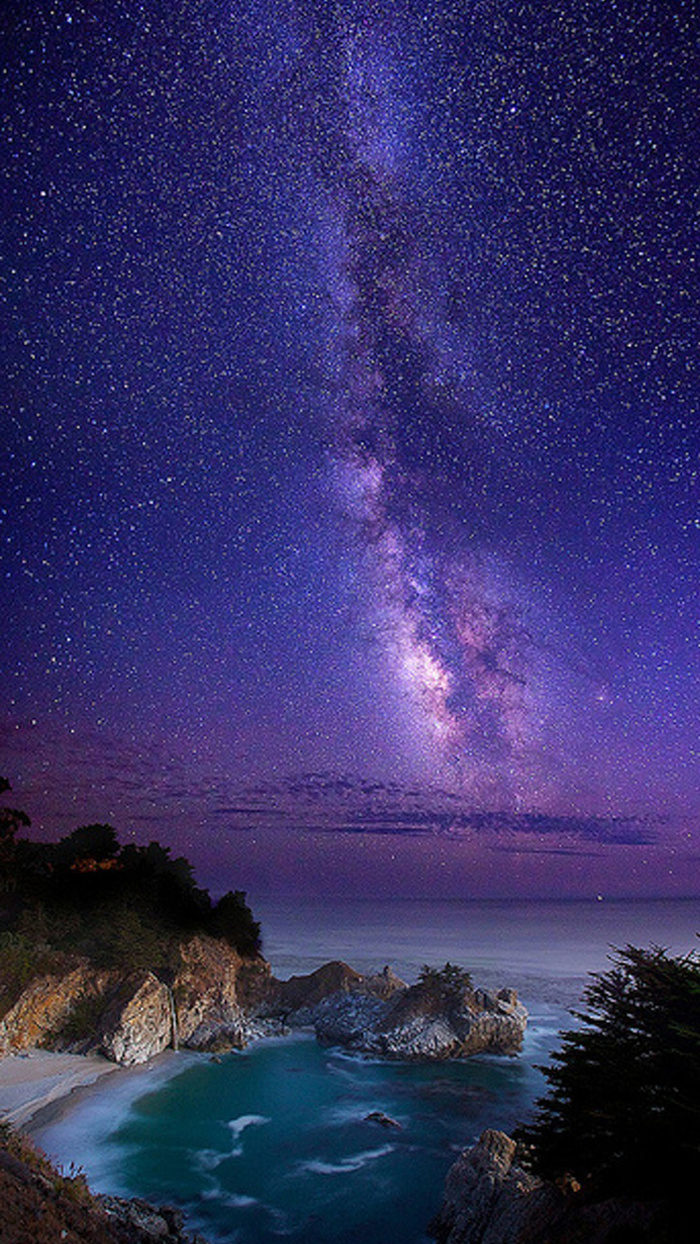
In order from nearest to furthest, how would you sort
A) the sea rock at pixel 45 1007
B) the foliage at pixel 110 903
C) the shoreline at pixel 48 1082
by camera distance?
1. the shoreline at pixel 48 1082
2. the sea rock at pixel 45 1007
3. the foliage at pixel 110 903

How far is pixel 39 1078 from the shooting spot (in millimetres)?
31797

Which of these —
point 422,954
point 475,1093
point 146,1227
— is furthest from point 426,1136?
point 422,954

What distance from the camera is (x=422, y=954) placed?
122 metres

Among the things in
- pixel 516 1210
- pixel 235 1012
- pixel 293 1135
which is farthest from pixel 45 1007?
pixel 516 1210

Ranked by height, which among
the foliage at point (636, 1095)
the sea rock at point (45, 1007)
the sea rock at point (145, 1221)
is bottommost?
the sea rock at point (45, 1007)

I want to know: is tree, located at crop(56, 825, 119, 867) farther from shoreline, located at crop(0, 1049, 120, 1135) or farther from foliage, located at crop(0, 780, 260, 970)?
shoreline, located at crop(0, 1049, 120, 1135)

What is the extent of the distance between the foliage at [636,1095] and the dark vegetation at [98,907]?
112ft

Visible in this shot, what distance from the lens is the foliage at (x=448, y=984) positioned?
43250mm

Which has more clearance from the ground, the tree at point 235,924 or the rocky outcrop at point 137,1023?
the tree at point 235,924

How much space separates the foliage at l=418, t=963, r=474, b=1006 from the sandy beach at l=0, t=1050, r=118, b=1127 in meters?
22.0

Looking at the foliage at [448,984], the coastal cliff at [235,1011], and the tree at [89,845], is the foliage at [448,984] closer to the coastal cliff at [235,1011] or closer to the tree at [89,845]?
the coastal cliff at [235,1011]

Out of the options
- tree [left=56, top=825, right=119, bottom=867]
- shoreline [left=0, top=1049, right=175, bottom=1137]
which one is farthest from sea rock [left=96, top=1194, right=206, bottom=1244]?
tree [left=56, top=825, right=119, bottom=867]

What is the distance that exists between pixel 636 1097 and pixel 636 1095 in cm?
4

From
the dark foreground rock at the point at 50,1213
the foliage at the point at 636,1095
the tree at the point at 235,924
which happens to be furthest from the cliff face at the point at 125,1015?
the foliage at the point at 636,1095
